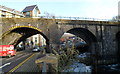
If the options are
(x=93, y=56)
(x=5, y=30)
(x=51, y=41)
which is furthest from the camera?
(x=93, y=56)

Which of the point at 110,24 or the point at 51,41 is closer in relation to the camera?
the point at 51,41

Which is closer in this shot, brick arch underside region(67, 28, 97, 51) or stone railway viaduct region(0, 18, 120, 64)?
stone railway viaduct region(0, 18, 120, 64)

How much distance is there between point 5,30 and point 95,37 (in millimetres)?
24600

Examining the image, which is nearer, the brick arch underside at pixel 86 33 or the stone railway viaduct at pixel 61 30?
the stone railway viaduct at pixel 61 30

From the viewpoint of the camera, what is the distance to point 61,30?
2481cm

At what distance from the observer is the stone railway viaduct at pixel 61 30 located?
22.9m

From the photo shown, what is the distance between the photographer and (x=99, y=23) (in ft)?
91.4

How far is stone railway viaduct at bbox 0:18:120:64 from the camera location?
2294 cm

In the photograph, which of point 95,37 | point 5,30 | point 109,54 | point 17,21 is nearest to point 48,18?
point 17,21

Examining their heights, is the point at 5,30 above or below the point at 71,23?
below

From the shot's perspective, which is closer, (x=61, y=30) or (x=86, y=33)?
(x=61, y=30)

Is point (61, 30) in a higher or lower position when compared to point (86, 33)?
higher

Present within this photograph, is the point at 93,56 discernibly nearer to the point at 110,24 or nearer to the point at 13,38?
the point at 110,24

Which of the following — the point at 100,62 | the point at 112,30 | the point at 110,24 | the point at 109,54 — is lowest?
the point at 100,62
